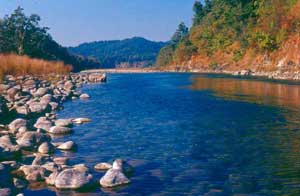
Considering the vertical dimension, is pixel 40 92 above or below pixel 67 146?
above

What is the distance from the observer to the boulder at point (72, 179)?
1042 cm

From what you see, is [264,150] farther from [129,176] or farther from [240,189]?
[129,176]

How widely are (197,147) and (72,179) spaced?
19.2ft

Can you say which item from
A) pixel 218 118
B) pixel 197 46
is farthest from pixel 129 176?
pixel 197 46

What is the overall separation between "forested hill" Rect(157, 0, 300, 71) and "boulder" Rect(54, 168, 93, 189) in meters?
63.0

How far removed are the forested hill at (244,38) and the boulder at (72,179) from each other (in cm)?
6302

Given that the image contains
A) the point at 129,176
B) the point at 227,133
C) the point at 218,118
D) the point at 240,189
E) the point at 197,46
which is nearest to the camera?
the point at 240,189

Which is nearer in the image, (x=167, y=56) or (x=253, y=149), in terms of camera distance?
(x=253, y=149)

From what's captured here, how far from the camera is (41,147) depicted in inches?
558

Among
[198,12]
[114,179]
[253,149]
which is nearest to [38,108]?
[253,149]

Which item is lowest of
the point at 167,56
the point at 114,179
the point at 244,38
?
the point at 114,179

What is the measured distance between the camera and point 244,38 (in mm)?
92750

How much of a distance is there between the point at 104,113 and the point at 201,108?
6.14m

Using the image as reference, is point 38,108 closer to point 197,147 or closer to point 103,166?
point 197,147
